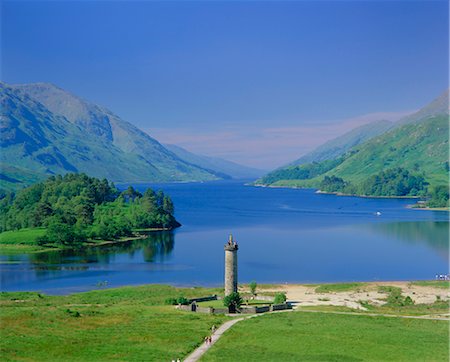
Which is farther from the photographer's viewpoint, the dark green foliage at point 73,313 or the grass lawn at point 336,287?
the grass lawn at point 336,287

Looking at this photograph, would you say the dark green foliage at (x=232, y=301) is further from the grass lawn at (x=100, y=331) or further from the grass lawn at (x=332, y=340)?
the grass lawn at (x=332, y=340)

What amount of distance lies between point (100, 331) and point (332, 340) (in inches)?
1046

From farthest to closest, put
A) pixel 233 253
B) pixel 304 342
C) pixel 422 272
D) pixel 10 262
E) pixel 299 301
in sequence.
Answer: pixel 10 262 < pixel 422 272 < pixel 299 301 < pixel 233 253 < pixel 304 342

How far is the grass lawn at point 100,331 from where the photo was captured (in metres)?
62.2

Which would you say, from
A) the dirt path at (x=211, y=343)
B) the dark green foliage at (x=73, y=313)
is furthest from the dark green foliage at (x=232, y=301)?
the dark green foliage at (x=73, y=313)

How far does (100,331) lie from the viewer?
237 feet

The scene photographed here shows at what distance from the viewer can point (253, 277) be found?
14225 centimetres

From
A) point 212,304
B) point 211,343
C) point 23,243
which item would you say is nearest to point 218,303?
point 212,304

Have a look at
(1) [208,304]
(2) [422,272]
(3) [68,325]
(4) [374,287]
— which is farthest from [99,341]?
(2) [422,272]

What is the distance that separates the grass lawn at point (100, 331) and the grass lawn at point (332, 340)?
4.71 metres

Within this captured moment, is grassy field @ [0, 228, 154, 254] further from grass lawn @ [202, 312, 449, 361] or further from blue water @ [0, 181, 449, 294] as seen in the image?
grass lawn @ [202, 312, 449, 361]

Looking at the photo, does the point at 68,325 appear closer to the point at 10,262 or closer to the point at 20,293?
the point at 20,293

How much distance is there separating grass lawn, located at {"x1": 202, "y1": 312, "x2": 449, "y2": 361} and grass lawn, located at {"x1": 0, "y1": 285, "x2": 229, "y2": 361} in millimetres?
4710

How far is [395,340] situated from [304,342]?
10.1 metres
